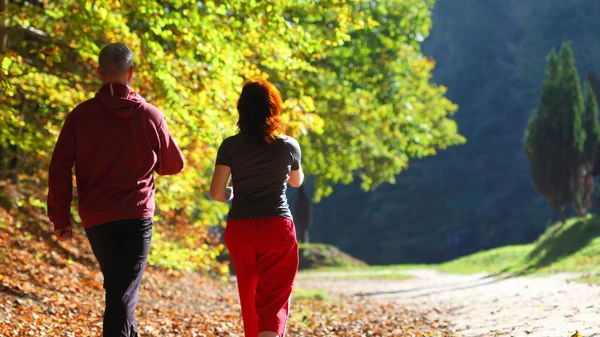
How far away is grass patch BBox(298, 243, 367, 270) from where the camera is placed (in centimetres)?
3591

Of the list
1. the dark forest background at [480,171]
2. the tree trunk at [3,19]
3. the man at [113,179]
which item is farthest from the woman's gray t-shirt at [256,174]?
the dark forest background at [480,171]

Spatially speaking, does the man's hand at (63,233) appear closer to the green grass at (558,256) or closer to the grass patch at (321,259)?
the green grass at (558,256)

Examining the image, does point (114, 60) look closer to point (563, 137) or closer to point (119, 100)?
point (119, 100)

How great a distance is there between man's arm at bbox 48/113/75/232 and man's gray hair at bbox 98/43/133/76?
355 mm

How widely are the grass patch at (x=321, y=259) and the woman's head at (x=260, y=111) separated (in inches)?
1237

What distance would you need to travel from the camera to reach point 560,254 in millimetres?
22484

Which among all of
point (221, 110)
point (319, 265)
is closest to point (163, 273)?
point (221, 110)

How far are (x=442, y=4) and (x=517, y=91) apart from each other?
15.4 metres

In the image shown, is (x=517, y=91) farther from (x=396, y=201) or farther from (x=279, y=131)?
(x=279, y=131)

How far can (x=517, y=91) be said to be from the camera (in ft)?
184

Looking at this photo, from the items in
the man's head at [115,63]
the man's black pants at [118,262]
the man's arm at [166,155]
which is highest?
the man's head at [115,63]

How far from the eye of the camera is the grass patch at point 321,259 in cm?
3591

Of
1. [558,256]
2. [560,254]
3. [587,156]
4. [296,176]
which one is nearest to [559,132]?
[587,156]

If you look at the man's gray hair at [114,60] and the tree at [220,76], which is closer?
the man's gray hair at [114,60]
